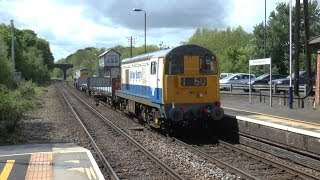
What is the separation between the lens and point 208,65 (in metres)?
17.9

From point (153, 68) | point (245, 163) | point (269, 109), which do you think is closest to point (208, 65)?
point (153, 68)

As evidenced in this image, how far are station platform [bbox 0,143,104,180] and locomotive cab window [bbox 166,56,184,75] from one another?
4327mm

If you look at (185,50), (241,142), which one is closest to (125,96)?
(185,50)

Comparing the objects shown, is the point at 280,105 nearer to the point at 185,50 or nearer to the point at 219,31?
the point at 185,50

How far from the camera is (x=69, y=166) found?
1156 cm

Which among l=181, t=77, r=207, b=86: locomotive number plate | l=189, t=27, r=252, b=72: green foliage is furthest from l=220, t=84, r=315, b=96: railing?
l=189, t=27, r=252, b=72: green foliage

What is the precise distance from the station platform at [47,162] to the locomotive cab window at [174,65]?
14.2 feet

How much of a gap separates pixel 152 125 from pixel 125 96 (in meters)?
5.74

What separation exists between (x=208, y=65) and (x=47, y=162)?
773 centimetres

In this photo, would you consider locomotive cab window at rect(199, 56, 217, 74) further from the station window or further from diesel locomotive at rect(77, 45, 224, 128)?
the station window

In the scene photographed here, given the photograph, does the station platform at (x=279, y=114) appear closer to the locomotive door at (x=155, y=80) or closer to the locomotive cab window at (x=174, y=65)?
the locomotive cab window at (x=174, y=65)

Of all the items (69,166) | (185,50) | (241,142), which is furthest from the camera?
(185,50)

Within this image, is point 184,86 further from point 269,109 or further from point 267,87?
point 267,87

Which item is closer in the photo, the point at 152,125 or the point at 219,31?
the point at 152,125
